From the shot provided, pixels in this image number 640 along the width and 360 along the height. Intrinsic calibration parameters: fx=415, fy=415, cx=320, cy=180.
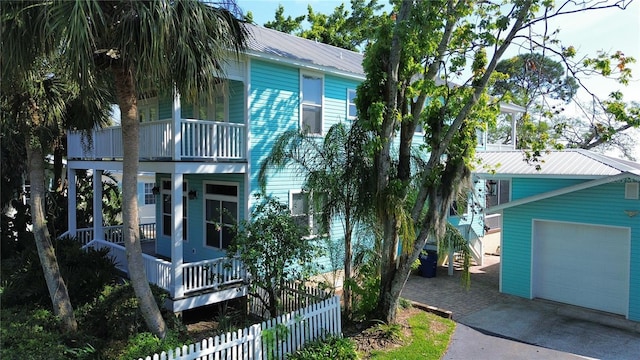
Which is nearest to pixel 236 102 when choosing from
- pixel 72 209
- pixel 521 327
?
pixel 72 209

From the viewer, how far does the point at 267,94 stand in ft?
38.0

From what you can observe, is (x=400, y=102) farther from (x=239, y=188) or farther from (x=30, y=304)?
(x=30, y=304)

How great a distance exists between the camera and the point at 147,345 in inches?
256

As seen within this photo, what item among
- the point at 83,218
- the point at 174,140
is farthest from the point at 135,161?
the point at 83,218

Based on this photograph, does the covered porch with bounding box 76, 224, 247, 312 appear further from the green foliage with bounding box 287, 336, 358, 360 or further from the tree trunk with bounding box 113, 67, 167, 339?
the green foliage with bounding box 287, 336, 358, 360

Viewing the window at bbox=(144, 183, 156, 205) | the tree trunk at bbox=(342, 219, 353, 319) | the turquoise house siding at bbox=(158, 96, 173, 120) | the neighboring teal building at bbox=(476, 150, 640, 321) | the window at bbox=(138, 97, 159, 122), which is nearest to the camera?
the tree trunk at bbox=(342, 219, 353, 319)

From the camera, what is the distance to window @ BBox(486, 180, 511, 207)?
66.6 feet

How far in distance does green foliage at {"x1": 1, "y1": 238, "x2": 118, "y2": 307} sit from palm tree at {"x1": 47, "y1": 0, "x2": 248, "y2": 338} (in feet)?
12.2

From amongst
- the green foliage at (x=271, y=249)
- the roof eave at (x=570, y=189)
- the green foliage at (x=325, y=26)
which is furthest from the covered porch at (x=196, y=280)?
the green foliage at (x=325, y=26)

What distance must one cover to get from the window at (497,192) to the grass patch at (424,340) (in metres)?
11.8

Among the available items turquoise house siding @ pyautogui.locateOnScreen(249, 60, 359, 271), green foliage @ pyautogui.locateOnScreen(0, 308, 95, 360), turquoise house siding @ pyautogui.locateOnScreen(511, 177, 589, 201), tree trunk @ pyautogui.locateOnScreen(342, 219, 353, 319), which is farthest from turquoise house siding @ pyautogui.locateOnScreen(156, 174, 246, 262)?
turquoise house siding @ pyautogui.locateOnScreen(511, 177, 589, 201)

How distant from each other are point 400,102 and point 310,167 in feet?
8.75

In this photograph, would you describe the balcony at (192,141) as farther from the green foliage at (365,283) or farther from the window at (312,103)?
the green foliage at (365,283)

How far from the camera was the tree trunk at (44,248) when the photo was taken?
330 inches
